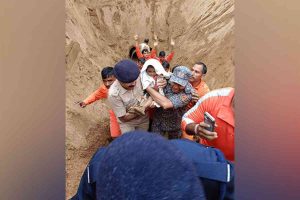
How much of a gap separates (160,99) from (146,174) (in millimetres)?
1509

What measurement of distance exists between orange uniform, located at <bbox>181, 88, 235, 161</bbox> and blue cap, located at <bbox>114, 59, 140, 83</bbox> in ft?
1.49

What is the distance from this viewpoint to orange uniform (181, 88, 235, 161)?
121cm

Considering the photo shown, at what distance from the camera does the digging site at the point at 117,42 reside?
2.02m

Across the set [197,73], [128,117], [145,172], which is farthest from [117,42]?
[145,172]

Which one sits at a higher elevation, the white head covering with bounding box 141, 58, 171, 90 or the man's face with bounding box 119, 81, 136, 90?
the white head covering with bounding box 141, 58, 171, 90

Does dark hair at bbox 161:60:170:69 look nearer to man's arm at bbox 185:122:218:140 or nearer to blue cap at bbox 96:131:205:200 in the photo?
man's arm at bbox 185:122:218:140

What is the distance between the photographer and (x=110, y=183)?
0.92ft

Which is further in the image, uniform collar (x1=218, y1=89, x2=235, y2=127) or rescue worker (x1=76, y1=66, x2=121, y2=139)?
rescue worker (x1=76, y1=66, x2=121, y2=139)

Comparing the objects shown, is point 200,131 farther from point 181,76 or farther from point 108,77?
point 108,77

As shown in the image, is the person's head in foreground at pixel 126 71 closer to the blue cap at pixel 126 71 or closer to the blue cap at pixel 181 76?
the blue cap at pixel 126 71

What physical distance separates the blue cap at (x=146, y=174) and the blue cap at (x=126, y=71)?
141 centimetres

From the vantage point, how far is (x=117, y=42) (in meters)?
2.53

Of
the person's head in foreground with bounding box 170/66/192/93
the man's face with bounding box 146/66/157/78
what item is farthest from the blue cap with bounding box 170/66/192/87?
the man's face with bounding box 146/66/157/78

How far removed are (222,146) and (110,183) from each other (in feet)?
3.20
